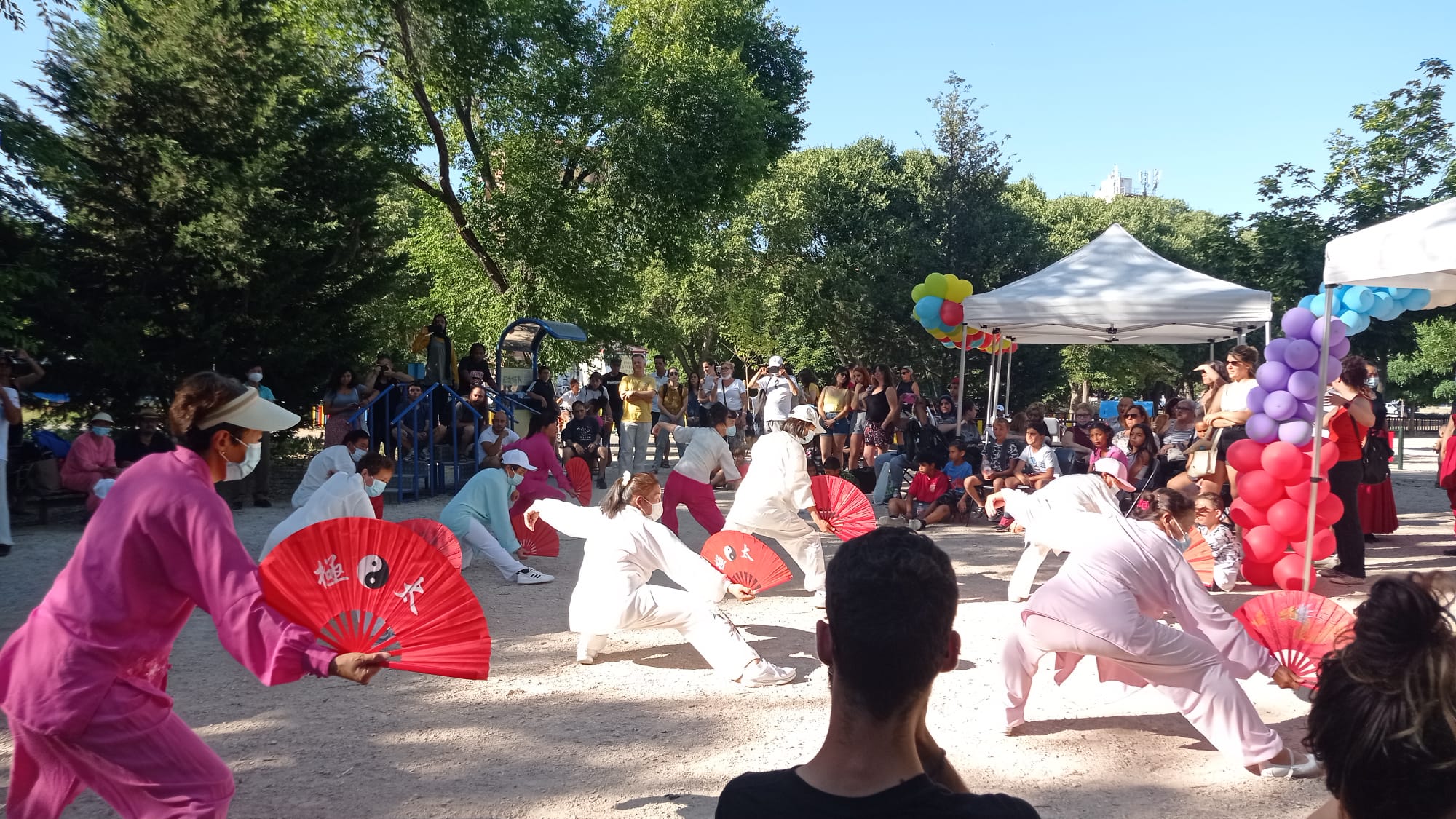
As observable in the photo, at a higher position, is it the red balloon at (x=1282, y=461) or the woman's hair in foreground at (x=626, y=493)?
the red balloon at (x=1282, y=461)

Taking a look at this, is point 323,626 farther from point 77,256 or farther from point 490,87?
point 490,87

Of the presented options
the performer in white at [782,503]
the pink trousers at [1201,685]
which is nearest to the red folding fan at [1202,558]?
the performer in white at [782,503]

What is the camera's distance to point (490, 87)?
63.0 feet

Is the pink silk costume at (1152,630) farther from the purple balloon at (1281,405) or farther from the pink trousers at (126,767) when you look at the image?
the purple balloon at (1281,405)

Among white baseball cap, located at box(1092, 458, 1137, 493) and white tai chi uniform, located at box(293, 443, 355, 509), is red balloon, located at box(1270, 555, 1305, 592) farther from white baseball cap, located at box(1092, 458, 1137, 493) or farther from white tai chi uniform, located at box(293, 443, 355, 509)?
white tai chi uniform, located at box(293, 443, 355, 509)

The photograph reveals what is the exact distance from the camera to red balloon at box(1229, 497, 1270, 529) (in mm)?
8023

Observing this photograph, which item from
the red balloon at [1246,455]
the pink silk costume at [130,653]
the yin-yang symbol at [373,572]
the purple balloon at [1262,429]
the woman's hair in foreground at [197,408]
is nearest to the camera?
the pink silk costume at [130,653]

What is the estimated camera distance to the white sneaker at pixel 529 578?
877cm

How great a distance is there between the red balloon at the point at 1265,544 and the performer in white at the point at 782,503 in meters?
3.30

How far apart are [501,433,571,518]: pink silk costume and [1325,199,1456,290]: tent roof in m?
6.48

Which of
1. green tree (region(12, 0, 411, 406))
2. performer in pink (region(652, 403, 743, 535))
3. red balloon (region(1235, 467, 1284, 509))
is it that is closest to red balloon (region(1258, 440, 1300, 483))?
red balloon (region(1235, 467, 1284, 509))

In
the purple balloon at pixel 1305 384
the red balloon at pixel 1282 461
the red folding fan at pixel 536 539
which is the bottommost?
the red folding fan at pixel 536 539

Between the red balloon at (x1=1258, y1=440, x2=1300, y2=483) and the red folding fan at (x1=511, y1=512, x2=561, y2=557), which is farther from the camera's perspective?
the red folding fan at (x1=511, y1=512, x2=561, y2=557)

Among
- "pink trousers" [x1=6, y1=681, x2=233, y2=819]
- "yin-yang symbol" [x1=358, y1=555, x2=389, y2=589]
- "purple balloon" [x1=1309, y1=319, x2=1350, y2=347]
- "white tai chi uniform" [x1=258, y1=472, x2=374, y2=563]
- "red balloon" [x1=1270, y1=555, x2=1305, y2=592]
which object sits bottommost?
"red balloon" [x1=1270, y1=555, x2=1305, y2=592]
